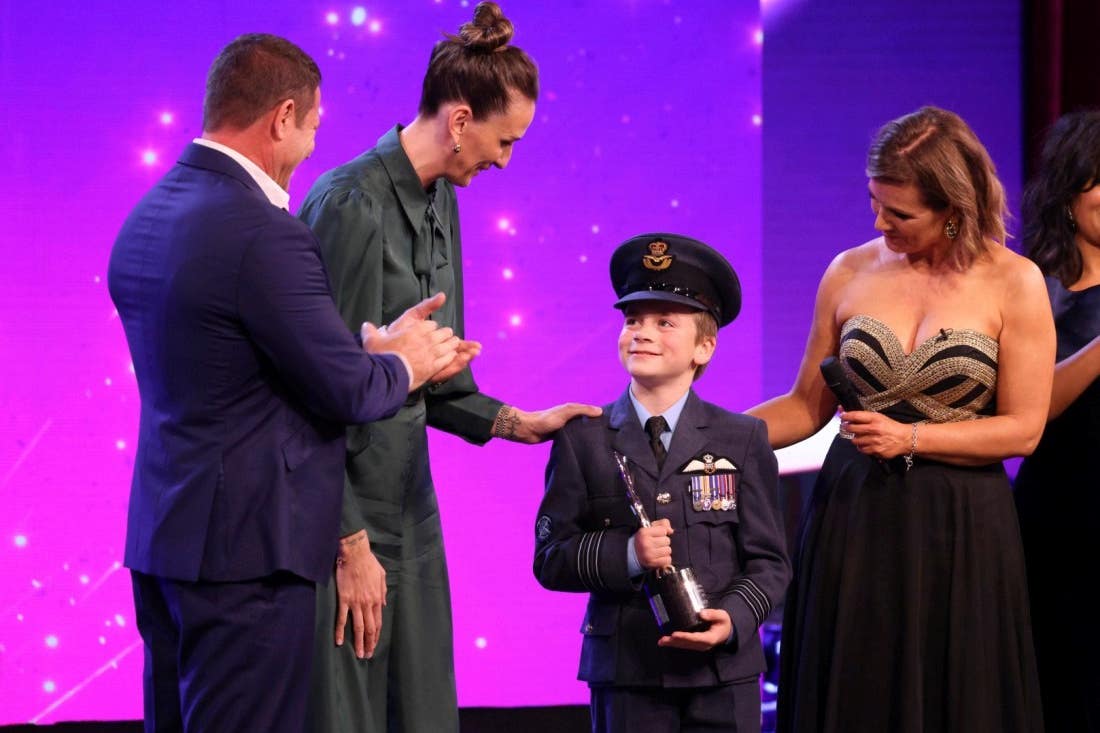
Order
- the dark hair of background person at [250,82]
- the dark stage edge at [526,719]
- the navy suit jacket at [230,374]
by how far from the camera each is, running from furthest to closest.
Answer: the dark stage edge at [526,719]
the dark hair of background person at [250,82]
the navy suit jacket at [230,374]

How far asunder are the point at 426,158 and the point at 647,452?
2.27ft

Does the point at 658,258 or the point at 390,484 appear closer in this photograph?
the point at 390,484

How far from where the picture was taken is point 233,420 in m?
1.85

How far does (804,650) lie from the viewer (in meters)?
2.58

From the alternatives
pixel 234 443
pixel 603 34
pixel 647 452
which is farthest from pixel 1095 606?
pixel 603 34

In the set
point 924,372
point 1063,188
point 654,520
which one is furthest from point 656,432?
point 1063,188

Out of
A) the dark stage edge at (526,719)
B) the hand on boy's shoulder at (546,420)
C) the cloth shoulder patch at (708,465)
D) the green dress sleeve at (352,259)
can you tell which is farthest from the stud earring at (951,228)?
the dark stage edge at (526,719)

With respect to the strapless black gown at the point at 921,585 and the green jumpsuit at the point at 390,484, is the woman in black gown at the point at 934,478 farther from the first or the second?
the green jumpsuit at the point at 390,484

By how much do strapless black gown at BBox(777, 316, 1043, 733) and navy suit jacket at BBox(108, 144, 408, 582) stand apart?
1.13m

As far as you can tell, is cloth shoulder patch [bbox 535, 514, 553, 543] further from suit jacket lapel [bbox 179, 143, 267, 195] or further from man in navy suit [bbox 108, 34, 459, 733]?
suit jacket lapel [bbox 179, 143, 267, 195]

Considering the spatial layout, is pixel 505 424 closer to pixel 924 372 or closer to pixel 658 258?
pixel 658 258

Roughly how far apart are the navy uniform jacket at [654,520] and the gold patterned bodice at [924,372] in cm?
29

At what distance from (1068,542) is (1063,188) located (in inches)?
30.9

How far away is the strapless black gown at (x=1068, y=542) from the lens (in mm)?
2688
